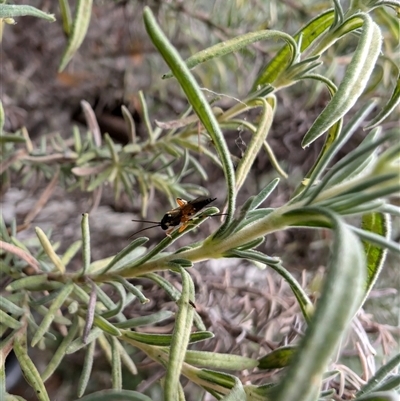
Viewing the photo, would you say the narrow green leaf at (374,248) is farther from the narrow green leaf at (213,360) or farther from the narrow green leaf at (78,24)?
the narrow green leaf at (78,24)

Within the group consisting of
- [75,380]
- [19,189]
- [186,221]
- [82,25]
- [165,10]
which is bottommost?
[75,380]

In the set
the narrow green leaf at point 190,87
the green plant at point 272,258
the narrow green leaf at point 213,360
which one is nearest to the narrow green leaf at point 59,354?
the green plant at point 272,258

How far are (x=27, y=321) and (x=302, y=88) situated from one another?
0.98 m

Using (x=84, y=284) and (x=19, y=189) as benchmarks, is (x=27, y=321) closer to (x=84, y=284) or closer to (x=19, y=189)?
(x=84, y=284)

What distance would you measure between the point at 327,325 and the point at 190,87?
0.19 metres

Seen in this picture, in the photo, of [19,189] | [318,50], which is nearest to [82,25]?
[318,50]

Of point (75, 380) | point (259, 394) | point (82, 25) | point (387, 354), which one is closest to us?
point (259, 394)

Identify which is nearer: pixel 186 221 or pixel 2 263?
pixel 186 221

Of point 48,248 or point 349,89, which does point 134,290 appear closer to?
point 48,248

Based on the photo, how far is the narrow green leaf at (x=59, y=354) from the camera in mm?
477

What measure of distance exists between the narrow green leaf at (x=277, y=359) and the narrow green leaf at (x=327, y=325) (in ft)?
0.88

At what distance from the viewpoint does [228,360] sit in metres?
0.45

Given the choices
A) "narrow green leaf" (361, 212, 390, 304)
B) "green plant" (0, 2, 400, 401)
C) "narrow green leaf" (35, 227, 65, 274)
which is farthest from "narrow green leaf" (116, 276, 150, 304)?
"narrow green leaf" (361, 212, 390, 304)

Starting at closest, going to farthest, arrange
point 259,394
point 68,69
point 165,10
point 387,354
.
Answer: point 259,394 → point 387,354 → point 165,10 → point 68,69
